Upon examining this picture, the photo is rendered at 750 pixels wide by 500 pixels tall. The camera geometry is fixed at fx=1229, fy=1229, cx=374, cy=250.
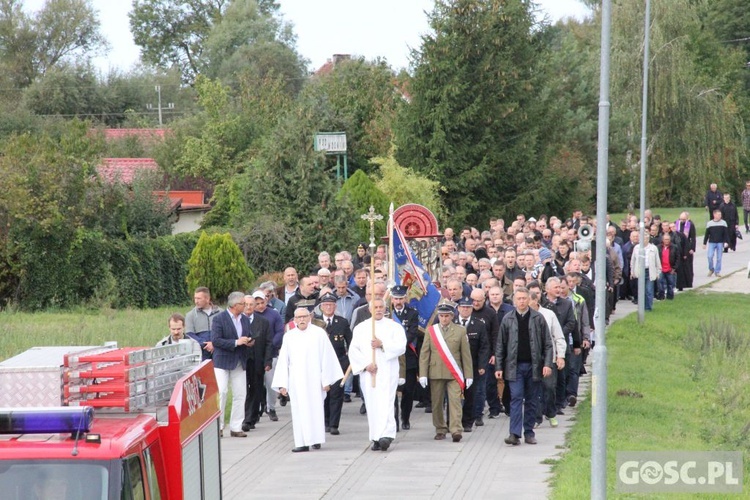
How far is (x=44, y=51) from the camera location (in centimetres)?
7556

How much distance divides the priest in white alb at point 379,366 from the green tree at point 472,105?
29378 mm

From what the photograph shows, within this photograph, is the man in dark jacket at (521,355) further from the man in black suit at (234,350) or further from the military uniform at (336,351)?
the man in black suit at (234,350)

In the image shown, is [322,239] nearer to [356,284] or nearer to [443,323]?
[356,284]

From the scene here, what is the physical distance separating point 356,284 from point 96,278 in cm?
1252

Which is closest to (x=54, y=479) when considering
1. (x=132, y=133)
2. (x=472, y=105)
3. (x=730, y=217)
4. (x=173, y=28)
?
(x=730, y=217)

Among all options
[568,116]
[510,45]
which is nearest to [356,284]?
[510,45]

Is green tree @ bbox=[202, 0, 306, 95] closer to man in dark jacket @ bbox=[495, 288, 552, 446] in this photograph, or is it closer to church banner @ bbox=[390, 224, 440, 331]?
church banner @ bbox=[390, 224, 440, 331]

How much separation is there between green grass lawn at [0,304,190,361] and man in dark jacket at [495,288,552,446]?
8534 mm

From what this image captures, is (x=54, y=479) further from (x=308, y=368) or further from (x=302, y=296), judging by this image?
(x=302, y=296)

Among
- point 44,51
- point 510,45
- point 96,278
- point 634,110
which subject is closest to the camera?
point 96,278

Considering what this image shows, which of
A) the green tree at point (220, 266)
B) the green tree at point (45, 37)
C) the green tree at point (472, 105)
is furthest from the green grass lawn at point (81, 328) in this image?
the green tree at point (45, 37)

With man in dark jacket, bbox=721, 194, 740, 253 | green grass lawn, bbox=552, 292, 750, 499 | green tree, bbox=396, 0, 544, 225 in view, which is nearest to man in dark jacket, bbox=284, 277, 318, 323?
green grass lawn, bbox=552, 292, 750, 499

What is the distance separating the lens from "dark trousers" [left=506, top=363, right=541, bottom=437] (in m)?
15.1

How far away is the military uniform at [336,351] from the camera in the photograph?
53.6 ft
